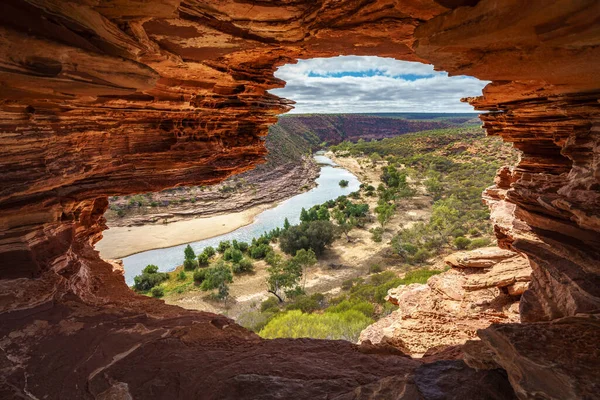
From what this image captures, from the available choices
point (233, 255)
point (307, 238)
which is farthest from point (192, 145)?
point (307, 238)

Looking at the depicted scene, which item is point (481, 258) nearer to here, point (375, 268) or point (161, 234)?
point (375, 268)

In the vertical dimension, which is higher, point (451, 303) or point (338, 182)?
point (451, 303)

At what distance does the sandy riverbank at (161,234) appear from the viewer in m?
36.9

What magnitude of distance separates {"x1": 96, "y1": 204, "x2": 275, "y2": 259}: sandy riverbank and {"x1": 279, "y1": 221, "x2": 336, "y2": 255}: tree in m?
10.4

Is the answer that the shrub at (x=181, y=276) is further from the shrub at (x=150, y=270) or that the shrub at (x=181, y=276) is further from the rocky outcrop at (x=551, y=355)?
the rocky outcrop at (x=551, y=355)

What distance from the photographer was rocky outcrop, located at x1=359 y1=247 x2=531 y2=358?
1044cm

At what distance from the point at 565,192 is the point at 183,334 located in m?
7.90

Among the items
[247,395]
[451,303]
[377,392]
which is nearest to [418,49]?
[377,392]

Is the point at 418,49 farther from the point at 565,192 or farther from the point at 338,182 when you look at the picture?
the point at 338,182

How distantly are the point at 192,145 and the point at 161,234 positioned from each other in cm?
3287

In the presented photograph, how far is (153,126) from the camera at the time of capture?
10312 millimetres

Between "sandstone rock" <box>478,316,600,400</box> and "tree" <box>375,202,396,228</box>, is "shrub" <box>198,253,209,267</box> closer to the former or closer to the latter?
"tree" <box>375,202,396,228</box>

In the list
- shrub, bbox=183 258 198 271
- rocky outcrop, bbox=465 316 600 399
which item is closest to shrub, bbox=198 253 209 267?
shrub, bbox=183 258 198 271

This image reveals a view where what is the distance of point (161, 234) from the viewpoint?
40.7 meters
